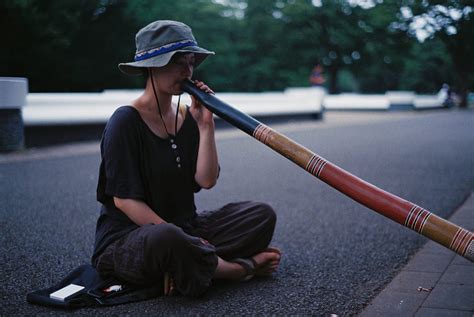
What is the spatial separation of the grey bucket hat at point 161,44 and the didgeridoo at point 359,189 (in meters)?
0.19

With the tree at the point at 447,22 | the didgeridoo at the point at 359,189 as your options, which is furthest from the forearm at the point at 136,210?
the tree at the point at 447,22

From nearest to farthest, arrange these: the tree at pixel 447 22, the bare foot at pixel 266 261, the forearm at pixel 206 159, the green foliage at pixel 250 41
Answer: the forearm at pixel 206 159
the bare foot at pixel 266 261
the tree at pixel 447 22
the green foliage at pixel 250 41

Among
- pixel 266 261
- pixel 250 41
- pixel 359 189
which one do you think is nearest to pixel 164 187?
pixel 266 261

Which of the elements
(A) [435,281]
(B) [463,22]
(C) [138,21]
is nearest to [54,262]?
(A) [435,281]

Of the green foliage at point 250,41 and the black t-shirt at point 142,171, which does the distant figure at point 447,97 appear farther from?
the black t-shirt at point 142,171

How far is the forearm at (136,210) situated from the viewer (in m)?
2.62

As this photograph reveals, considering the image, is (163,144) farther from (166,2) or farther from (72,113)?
(166,2)

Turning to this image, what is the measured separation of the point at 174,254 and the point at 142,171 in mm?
423

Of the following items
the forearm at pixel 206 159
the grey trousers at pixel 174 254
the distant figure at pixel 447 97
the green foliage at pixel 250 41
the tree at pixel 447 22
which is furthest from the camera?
the distant figure at pixel 447 97

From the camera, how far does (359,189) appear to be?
7.79ft

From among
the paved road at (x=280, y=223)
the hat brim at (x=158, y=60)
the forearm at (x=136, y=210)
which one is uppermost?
the hat brim at (x=158, y=60)

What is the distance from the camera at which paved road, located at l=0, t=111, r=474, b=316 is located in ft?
9.10

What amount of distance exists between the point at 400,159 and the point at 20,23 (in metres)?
12.7

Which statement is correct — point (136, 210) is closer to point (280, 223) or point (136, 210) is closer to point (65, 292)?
point (65, 292)
